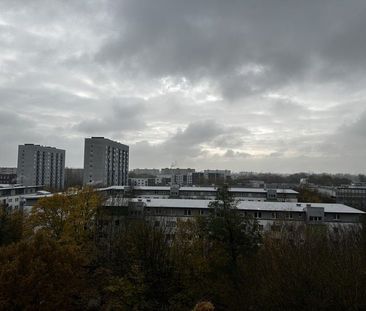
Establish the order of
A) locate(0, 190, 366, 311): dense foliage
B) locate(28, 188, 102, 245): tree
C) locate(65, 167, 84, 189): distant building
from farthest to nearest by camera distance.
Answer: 1. locate(65, 167, 84, 189): distant building
2. locate(28, 188, 102, 245): tree
3. locate(0, 190, 366, 311): dense foliage

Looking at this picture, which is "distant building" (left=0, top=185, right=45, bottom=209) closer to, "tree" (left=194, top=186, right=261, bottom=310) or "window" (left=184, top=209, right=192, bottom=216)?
"window" (left=184, top=209, right=192, bottom=216)

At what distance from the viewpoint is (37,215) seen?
96.3 ft

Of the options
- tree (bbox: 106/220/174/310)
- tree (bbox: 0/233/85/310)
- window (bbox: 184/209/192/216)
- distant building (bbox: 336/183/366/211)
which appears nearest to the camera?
tree (bbox: 0/233/85/310)

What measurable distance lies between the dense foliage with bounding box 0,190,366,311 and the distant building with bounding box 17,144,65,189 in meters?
79.6

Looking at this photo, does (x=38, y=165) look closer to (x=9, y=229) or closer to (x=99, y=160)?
(x=99, y=160)

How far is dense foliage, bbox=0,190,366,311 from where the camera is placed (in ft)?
41.0

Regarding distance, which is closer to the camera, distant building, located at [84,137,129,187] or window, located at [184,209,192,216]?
window, located at [184,209,192,216]

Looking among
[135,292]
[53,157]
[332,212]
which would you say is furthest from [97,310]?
[53,157]

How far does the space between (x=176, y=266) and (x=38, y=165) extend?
98.8 meters

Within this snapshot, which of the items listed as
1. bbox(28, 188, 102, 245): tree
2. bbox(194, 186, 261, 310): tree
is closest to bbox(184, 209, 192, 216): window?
bbox(28, 188, 102, 245): tree

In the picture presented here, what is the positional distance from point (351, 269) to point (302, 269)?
1.67 m

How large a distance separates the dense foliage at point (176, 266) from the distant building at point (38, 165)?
79.6 meters

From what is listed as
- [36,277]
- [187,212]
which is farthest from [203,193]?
[36,277]

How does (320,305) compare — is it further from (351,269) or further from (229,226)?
(229,226)
